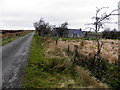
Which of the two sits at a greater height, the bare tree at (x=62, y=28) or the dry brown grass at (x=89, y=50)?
the bare tree at (x=62, y=28)

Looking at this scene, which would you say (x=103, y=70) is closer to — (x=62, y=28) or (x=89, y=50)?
(x=89, y=50)

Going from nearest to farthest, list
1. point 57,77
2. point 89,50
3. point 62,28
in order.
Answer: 1. point 57,77
2. point 89,50
3. point 62,28

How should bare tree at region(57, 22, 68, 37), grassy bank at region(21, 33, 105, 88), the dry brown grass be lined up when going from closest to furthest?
1. grassy bank at region(21, 33, 105, 88)
2. the dry brown grass
3. bare tree at region(57, 22, 68, 37)

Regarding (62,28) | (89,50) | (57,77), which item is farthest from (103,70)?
(62,28)

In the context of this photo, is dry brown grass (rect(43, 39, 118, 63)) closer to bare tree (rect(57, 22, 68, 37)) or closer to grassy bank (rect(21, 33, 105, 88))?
grassy bank (rect(21, 33, 105, 88))

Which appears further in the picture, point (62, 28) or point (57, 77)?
point (62, 28)

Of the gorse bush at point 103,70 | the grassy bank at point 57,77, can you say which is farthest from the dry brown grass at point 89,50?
the grassy bank at point 57,77

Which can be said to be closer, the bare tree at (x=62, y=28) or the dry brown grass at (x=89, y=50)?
the dry brown grass at (x=89, y=50)

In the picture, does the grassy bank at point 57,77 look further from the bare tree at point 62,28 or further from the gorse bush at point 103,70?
the bare tree at point 62,28

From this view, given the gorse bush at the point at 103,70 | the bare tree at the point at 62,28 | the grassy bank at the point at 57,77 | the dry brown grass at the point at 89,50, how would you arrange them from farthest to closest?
the bare tree at the point at 62,28
the dry brown grass at the point at 89,50
the gorse bush at the point at 103,70
the grassy bank at the point at 57,77

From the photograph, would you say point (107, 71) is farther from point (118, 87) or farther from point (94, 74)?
point (118, 87)

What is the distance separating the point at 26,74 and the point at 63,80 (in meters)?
1.98

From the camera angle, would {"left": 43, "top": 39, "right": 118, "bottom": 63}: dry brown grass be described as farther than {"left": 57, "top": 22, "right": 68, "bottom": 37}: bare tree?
No

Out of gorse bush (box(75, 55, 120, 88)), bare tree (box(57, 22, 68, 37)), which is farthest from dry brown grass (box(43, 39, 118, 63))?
bare tree (box(57, 22, 68, 37))
